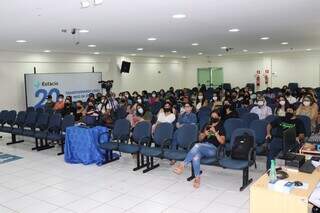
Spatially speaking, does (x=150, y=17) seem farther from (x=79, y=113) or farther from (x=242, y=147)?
(x=79, y=113)

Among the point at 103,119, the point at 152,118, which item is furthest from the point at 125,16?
the point at 103,119

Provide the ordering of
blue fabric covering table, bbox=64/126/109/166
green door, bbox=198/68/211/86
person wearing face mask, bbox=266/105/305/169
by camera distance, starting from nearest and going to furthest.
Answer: person wearing face mask, bbox=266/105/305/169 → blue fabric covering table, bbox=64/126/109/166 → green door, bbox=198/68/211/86

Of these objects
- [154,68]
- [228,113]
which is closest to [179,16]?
[228,113]

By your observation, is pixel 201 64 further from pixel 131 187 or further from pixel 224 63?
pixel 131 187

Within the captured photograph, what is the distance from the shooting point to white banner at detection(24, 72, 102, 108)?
11.4 m

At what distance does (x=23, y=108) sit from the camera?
456 inches

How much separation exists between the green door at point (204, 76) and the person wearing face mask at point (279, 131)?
14.3 m

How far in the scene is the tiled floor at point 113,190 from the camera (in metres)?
4.60

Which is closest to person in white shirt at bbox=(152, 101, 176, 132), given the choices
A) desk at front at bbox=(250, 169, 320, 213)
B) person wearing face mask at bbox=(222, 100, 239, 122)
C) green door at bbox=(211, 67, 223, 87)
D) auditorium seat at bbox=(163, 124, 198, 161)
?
person wearing face mask at bbox=(222, 100, 239, 122)

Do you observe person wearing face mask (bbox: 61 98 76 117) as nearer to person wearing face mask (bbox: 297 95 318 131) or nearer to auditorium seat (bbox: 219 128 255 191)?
auditorium seat (bbox: 219 128 255 191)

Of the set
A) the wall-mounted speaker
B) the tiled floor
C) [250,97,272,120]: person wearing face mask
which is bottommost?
the tiled floor

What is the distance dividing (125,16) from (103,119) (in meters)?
4.15

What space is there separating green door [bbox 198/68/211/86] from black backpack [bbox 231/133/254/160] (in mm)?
15498

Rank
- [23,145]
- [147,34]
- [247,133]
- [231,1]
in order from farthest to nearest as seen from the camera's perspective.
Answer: [23,145], [147,34], [247,133], [231,1]
